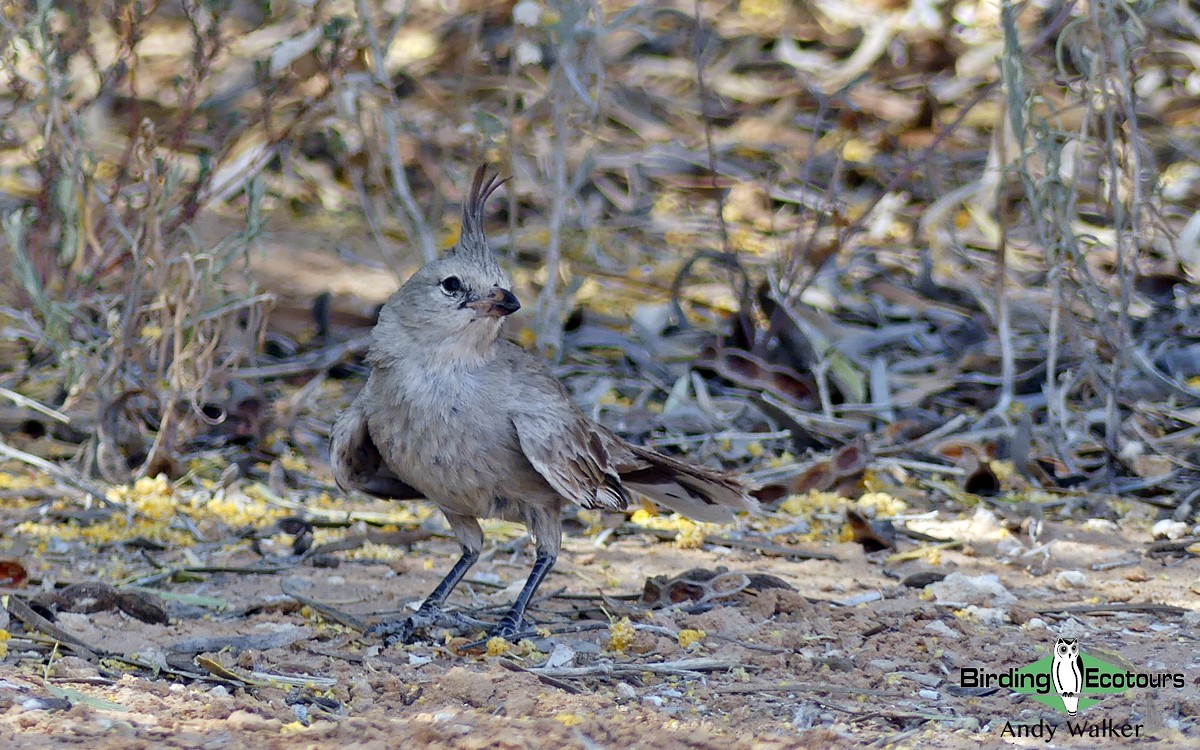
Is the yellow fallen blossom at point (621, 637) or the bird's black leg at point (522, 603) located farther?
the bird's black leg at point (522, 603)

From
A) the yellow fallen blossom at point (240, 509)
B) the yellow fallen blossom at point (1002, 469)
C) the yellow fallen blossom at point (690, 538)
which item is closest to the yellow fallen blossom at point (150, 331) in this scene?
the yellow fallen blossom at point (240, 509)

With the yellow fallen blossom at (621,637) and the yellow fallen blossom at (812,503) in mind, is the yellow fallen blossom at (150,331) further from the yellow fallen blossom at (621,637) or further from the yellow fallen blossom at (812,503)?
the yellow fallen blossom at (812,503)

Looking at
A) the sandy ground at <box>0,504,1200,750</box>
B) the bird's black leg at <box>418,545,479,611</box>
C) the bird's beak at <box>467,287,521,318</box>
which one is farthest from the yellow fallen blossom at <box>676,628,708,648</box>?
the bird's beak at <box>467,287,521,318</box>

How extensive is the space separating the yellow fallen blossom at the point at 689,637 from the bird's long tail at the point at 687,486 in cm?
69

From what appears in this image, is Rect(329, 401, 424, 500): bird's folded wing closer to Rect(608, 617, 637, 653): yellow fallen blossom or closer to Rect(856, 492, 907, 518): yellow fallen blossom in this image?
Rect(608, 617, 637, 653): yellow fallen blossom

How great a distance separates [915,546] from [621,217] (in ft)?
13.5

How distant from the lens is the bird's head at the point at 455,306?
4160 mm

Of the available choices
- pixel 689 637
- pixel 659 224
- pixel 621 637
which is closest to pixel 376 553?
pixel 621 637

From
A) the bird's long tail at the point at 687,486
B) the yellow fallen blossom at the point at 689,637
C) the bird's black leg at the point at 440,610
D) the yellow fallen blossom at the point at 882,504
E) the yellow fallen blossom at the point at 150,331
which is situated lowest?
the yellow fallen blossom at the point at 882,504

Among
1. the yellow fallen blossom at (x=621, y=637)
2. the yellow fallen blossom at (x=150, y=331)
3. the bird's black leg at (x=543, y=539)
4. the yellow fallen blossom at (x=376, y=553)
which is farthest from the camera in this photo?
the yellow fallen blossom at (x=150, y=331)

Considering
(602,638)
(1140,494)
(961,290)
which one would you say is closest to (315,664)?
(602,638)

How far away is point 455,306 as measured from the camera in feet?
13.7

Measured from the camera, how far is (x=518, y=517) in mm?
4246

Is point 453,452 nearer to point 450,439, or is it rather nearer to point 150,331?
point 450,439
